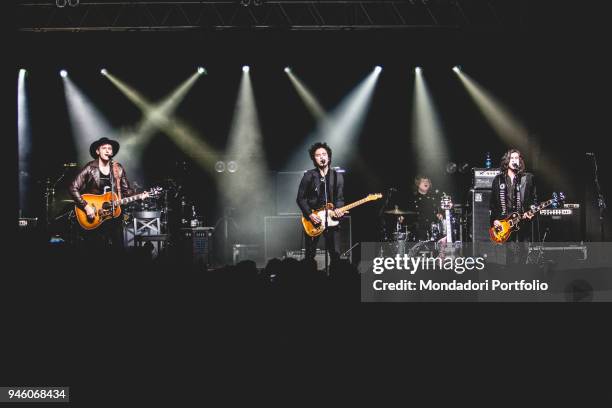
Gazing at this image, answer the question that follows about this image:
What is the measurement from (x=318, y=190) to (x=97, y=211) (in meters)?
2.80

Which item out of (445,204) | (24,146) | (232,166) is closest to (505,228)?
(445,204)

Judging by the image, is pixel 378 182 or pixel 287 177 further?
pixel 378 182

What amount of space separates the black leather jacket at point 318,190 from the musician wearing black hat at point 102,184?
7.36 feet

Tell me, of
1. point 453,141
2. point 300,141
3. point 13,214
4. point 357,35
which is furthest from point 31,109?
point 13,214

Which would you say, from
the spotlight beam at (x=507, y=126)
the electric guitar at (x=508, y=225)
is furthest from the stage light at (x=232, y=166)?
the electric guitar at (x=508, y=225)

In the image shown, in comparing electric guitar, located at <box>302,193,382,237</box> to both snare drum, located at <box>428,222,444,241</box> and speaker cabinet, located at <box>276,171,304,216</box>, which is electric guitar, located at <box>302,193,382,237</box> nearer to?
snare drum, located at <box>428,222,444,241</box>

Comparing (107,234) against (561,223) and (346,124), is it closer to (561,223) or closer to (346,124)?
(346,124)

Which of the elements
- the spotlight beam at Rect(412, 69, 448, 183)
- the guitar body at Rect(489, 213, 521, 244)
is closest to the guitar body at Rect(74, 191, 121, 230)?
the guitar body at Rect(489, 213, 521, 244)

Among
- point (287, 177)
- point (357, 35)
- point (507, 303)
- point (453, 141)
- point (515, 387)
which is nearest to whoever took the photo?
point (515, 387)

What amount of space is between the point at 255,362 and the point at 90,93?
11099 millimetres

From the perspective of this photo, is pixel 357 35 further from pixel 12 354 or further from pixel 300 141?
pixel 12 354

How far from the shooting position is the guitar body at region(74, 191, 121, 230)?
7.04 m

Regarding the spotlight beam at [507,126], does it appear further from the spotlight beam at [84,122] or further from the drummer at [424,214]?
the spotlight beam at [84,122]

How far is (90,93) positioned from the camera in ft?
38.9
